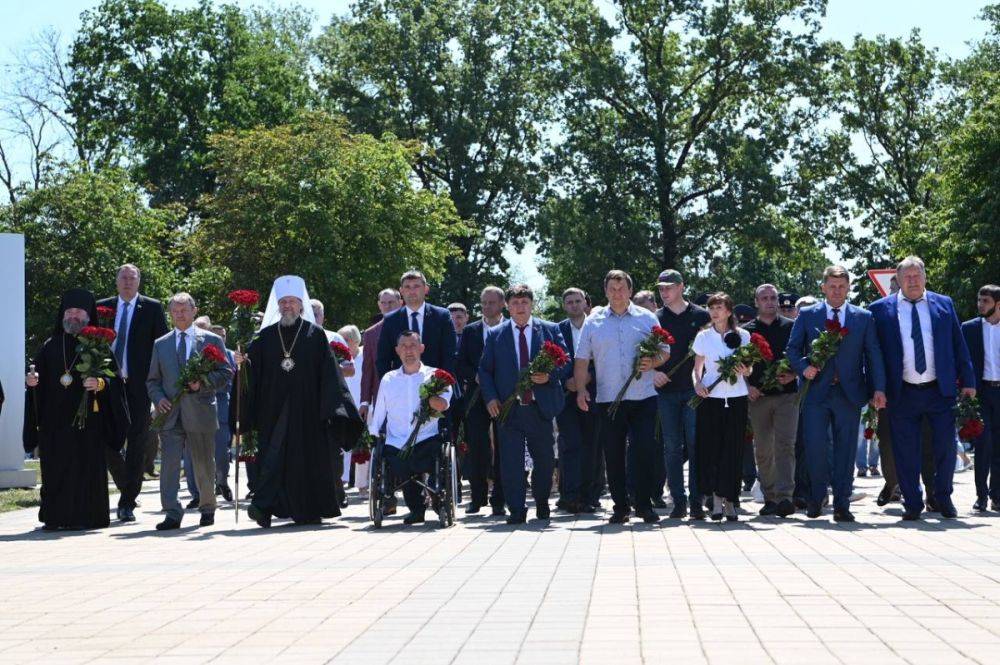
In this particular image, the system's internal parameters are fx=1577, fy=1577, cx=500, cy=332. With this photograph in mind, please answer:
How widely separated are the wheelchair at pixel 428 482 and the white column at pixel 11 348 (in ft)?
26.1

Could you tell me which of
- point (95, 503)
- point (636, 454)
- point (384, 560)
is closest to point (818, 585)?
point (384, 560)

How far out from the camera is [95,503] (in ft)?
48.0

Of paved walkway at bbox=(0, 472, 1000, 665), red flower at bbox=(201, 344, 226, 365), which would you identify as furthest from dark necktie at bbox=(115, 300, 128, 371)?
paved walkway at bbox=(0, 472, 1000, 665)

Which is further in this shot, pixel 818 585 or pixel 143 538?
pixel 143 538

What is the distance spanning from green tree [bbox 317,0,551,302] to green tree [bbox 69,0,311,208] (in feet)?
12.2

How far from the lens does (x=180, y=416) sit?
47.6 ft

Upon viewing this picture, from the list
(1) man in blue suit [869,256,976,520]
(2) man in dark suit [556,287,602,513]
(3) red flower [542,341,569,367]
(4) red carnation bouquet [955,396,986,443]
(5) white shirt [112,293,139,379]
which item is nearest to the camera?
(3) red flower [542,341,569,367]

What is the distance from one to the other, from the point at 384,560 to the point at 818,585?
10.7 feet

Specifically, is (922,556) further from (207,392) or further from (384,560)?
(207,392)

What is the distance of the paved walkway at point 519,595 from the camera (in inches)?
273

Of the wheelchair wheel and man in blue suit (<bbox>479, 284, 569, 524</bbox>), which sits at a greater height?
man in blue suit (<bbox>479, 284, 569, 524</bbox>)

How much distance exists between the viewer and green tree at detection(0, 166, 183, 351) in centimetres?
4319

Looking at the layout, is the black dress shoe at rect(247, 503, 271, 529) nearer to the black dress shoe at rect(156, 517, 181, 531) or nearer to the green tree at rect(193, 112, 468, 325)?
the black dress shoe at rect(156, 517, 181, 531)

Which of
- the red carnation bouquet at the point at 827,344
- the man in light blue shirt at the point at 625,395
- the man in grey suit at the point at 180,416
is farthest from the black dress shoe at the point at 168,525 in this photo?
the red carnation bouquet at the point at 827,344
